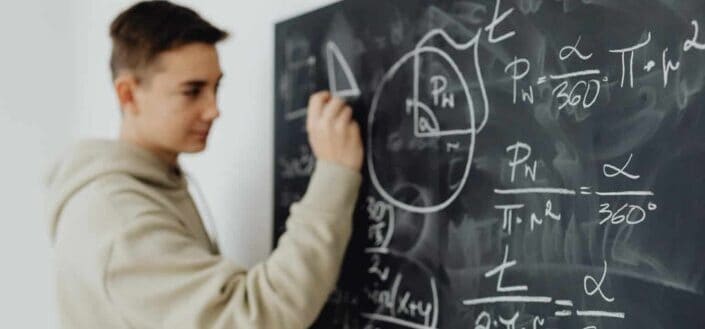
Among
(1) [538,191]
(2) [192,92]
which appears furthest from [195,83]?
(1) [538,191]

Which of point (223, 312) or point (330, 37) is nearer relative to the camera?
point (223, 312)

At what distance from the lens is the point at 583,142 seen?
1192mm

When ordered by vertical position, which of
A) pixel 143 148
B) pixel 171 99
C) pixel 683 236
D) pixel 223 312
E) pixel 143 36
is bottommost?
pixel 223 312

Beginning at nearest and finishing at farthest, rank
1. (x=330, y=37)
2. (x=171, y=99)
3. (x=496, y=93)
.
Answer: (x=496, y=93)
(x=171, y=99)
(x=330, y=37)

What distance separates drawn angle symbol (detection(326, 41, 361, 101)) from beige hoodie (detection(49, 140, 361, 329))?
18 cm

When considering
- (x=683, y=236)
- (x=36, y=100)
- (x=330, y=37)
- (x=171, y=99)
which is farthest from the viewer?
(x=36, y=100)

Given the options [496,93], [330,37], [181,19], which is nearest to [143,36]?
[181,19]

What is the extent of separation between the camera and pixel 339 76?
5.64ft

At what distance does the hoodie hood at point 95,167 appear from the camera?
157cm

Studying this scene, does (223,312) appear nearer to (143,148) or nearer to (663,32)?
(143,148)

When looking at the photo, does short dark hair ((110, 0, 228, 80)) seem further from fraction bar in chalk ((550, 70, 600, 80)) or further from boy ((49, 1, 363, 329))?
fraction bar in chalk ((550, 70, 600, 80))

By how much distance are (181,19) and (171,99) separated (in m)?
0.17

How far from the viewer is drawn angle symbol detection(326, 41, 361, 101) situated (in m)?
1.68

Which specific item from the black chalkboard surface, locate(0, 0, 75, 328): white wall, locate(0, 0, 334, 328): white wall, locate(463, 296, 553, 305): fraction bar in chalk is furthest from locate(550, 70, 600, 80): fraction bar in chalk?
locate(0, 0, 75, 328): white wall
